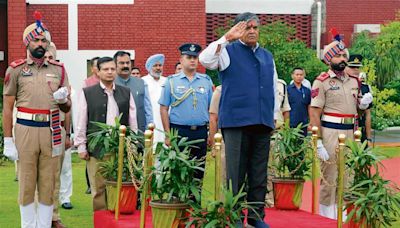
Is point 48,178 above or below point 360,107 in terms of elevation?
below

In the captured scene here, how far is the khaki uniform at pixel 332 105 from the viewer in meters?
10.3

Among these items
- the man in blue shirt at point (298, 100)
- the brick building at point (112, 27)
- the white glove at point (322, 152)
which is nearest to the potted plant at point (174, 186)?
the white glove at point (322, 152)

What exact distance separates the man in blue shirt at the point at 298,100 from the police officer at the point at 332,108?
393cm

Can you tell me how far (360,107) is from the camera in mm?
10500

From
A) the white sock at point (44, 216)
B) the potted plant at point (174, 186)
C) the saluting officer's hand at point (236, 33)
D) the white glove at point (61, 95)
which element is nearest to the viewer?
the saluting officer's hand at point (236, 33)

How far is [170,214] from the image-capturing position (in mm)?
8039

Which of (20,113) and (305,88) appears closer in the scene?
(20,113)

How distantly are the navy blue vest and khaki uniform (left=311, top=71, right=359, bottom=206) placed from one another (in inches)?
88.4

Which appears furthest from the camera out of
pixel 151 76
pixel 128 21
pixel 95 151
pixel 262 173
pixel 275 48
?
pixel 275 48

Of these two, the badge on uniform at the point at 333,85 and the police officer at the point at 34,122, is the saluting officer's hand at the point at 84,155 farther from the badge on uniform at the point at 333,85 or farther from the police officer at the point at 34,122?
the badge on uniform at the point at 333,85

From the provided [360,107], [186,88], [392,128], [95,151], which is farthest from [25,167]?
[392,128]

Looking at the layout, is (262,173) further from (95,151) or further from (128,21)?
(128,21)

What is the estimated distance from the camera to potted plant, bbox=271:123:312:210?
10.3 m

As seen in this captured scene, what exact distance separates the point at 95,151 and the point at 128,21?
13461 millimetres
